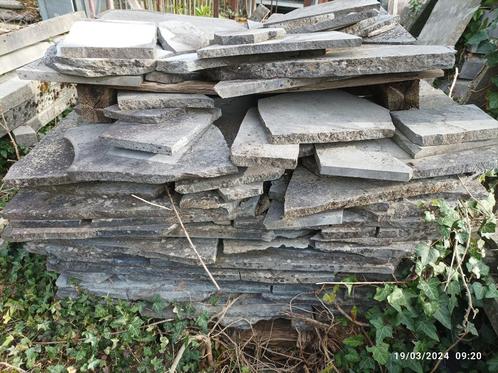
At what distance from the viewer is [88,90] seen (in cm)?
241

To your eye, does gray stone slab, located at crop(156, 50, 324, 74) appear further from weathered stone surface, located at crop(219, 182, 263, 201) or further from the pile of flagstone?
weathered stone surface, located at crop(219, 182, 263, 201)

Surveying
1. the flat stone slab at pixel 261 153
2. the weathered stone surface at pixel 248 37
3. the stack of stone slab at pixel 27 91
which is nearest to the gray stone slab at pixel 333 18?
the weathered stone surface at pixel 248 37

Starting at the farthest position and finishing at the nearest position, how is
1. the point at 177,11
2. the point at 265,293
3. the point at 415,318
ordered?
1. the point at 177,11
2. the point at 265,293
3. the point at 415,318

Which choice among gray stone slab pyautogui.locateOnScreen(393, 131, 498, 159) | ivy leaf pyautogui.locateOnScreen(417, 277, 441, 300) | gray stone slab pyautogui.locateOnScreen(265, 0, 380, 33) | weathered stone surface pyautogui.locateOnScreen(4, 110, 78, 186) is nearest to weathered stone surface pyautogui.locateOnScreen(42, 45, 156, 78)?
weathered stone surface pyautogui.locateOnScreen(4, 110, 78, 186)

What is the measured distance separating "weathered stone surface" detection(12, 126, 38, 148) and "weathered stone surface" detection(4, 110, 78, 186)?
137cm

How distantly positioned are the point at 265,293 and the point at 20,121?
126 inches

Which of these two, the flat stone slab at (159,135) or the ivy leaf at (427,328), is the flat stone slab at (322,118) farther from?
the ivy leaf at (427,328)

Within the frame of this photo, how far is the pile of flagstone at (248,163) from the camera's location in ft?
6.76

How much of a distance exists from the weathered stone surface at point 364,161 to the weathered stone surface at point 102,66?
1.14 m

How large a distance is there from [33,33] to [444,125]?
448cm

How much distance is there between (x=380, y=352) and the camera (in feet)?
7.18

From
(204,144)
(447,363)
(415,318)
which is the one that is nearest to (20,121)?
(204,144)

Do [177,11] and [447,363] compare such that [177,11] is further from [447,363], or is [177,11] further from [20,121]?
[447,363]

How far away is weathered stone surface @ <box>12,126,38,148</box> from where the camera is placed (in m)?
3.78
